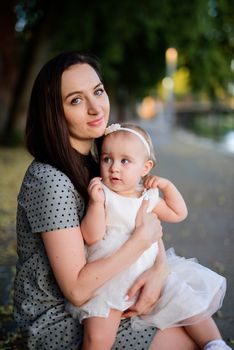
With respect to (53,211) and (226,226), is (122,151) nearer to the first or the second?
(53,211)

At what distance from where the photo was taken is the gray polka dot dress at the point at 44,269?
1720 mm

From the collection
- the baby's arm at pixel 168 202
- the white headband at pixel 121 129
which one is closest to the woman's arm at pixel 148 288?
the baby's arm at pixel 168 202

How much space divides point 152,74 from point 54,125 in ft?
68.7

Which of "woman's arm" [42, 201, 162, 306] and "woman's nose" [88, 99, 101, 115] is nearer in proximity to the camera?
"woman's arm" [42, 201, 162, 306]

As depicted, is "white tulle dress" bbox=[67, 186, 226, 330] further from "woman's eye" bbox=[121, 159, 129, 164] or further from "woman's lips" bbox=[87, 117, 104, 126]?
"woman's lips" bbox=[87, 117, 104, 126]

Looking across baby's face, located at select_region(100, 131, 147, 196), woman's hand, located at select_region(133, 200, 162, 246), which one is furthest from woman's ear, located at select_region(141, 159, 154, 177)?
woman's hand, located at select_region(133, 200, 162, 246)

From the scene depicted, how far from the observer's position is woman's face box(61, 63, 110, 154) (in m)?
1.84

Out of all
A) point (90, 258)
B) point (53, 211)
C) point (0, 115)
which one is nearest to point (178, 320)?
point (90, 258)

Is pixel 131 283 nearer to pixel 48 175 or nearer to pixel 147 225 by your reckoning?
pixel 147 225

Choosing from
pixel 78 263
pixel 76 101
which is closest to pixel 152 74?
pixel 76 101

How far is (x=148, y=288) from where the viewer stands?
1.73m

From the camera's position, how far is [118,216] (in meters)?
1.78

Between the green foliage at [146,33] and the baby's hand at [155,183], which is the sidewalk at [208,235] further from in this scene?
the green foliage at [146,33]

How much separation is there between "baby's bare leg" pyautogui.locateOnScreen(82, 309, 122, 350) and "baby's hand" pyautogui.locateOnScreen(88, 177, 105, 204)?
396mm
